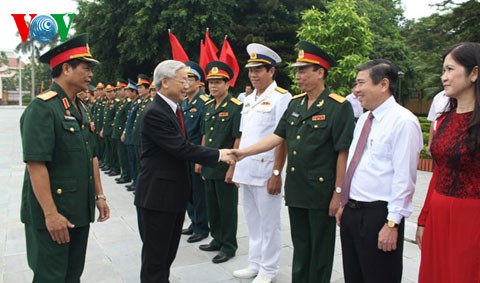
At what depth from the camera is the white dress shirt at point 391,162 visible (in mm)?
2232

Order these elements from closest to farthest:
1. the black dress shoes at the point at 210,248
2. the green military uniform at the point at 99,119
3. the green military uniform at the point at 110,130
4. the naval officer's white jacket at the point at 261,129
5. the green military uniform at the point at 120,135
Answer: the naval officer's white jacket at the point at 261,129 → the black dress shoes at the point at 210,248 → the green military uniform at the point at 120,135 → the green military uniform at the point at 110,130 → the green military uniform at the point at 99,119

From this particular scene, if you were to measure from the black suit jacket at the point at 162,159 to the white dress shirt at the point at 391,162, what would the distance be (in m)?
1.19

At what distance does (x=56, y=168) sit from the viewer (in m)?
2.40

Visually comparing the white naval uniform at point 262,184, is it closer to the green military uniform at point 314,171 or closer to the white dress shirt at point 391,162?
the green military uniform at point 314,171

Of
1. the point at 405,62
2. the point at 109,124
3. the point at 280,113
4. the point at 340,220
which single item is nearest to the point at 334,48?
the point at 405,62

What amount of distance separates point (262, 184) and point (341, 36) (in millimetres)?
15060

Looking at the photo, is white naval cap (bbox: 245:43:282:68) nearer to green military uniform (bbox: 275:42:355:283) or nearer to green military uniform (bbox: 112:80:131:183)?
green military uniform (bbox: 275:42:355:283)

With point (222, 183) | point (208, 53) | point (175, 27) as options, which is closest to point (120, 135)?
point (208, 53)

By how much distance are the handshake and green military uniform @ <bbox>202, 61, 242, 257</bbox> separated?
30.0 inches

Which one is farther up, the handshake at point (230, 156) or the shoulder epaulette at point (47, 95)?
the shoulder epaulette at point (47, 95)

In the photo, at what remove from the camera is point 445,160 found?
2082mm

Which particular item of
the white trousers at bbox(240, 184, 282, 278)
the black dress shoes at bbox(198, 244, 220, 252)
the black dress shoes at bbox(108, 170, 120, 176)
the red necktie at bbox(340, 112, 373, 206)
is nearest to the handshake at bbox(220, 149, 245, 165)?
the white trousers at bbox(240, 184, 282, 278)

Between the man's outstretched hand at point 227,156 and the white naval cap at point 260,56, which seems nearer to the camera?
the man's outstretched hand at point 227,156

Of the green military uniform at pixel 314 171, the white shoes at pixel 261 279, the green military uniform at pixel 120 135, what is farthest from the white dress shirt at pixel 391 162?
the green military uniform at pixel 120 135
